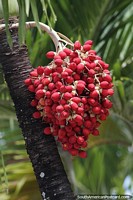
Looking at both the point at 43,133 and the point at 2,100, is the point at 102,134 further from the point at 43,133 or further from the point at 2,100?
the point at 43,133

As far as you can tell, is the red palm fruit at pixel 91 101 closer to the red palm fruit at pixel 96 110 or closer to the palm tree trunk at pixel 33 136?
the red palm fruit at pixel 96 110

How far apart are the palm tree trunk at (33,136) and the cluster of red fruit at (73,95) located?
5 centimetres

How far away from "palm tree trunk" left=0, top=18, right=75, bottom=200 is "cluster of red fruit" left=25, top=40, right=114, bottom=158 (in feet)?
0.18

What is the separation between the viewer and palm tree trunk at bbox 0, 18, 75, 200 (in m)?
2.05

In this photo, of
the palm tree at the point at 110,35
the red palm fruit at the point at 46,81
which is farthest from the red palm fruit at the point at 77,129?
the palm tree at the point at 110,35

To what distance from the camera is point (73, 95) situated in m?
1.96

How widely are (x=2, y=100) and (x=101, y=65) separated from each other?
1.47 metres

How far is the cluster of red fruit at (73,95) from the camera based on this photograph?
195 centimetres

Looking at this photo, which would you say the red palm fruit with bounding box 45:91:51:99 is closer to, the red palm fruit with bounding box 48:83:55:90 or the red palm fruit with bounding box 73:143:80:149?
the red palm fruit with bounding box 48:83:55:90

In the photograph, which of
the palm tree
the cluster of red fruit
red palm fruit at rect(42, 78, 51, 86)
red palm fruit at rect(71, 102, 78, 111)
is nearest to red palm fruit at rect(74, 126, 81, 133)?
the cluster of red fruit

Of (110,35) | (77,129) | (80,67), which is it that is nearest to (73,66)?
(80,67)

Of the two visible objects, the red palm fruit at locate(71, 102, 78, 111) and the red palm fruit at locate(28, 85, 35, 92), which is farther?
the red palm fruit at locate(28, 85, 35, 92)

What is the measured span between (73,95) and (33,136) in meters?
0.27

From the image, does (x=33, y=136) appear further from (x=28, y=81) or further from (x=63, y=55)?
(x=63, y=55)
